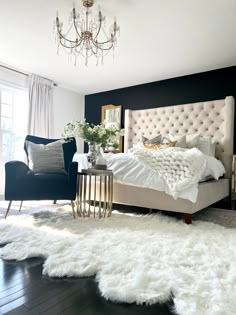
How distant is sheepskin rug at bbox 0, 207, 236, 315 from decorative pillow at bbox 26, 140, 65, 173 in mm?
687

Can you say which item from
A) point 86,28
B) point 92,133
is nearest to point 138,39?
point 86,28

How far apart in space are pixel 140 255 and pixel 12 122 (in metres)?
3.86

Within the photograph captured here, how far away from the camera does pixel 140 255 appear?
161 cm

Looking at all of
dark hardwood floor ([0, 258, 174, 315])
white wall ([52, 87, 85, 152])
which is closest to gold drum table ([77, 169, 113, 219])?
dark hardwood floor ([0, 258, 174, 315])

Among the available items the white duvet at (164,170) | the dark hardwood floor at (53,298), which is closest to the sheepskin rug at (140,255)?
the dark hardwood floor at (53,298)

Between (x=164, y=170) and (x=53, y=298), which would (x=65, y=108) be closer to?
(x=164, y=170)

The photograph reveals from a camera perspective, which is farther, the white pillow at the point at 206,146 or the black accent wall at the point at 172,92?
the black accent wall at the point at 172,92

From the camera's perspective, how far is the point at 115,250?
169 centimetres

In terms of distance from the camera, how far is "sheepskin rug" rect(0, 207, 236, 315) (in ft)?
3.82

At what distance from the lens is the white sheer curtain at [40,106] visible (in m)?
4.64

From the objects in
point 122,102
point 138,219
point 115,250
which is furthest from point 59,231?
point 122,102

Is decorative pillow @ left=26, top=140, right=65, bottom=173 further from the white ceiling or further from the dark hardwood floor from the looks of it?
the dark hardwood floor

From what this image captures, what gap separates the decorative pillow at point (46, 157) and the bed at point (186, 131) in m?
0.83

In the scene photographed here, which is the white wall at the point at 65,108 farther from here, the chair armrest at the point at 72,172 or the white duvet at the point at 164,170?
the white duvet at the point at 164,170
